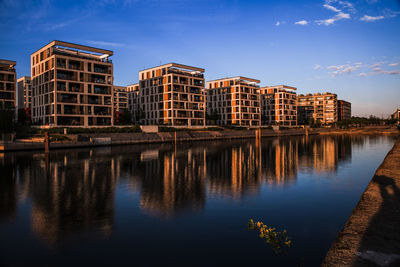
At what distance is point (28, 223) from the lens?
11891mm

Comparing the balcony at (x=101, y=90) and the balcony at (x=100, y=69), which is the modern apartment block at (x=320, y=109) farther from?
the balcony at (x=100, y=69)

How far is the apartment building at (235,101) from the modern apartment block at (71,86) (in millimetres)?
55019

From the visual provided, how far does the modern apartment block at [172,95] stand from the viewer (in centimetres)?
9325

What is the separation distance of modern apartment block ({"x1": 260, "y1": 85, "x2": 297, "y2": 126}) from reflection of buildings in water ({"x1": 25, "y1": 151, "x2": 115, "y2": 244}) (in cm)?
12982

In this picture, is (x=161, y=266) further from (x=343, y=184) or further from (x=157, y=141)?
(x=157, y=141)

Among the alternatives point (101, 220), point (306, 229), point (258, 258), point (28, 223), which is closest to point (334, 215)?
point (306, 229)

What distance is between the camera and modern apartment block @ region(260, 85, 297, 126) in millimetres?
144625

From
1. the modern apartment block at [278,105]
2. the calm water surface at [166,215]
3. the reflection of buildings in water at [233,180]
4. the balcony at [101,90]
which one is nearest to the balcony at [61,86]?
the balcony at [101,90]

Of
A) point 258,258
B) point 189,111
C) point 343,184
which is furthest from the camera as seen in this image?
point 189,111

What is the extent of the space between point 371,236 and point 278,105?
466 ft

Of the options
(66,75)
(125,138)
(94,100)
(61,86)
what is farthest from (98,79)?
(125,138)

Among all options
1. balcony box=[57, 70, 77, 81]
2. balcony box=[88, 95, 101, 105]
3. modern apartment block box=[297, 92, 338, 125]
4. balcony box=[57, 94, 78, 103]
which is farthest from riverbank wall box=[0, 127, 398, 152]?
modern apartment block box=[297, 92, 338, 125]

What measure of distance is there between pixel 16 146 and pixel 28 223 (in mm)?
38914

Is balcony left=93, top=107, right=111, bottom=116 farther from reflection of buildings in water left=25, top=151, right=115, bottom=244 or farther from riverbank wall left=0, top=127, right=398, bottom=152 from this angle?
reflection of buildings in water left=25, top=151, right=115, bottom=244
